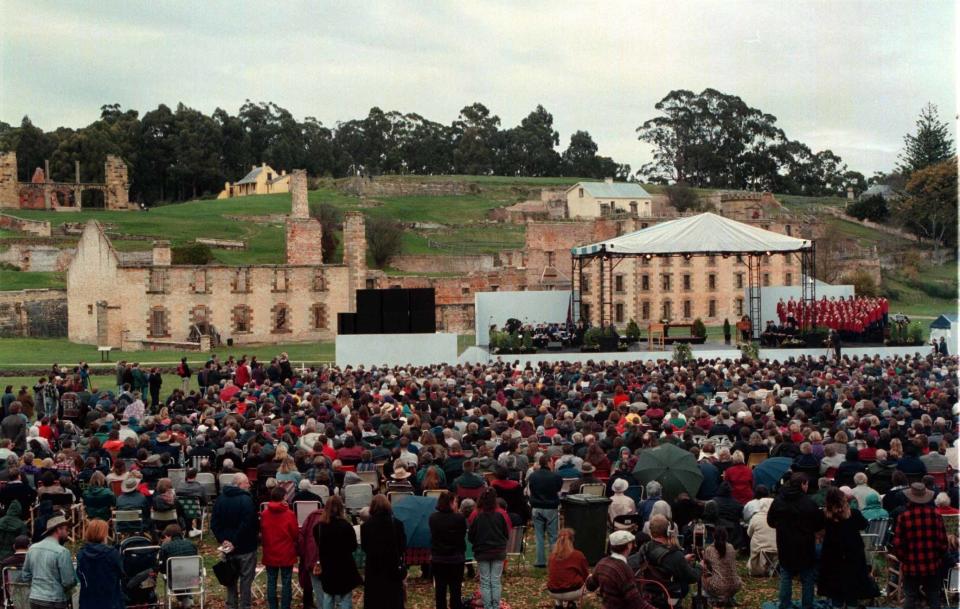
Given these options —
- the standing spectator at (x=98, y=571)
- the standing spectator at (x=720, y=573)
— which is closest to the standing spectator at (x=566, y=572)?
the standing spectator at (x=720, y=573)

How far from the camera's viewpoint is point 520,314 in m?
40.2

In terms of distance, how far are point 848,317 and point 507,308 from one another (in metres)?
12.1

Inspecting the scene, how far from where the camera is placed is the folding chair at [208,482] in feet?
38.8

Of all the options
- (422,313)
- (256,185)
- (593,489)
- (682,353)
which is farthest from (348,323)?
(256,185)

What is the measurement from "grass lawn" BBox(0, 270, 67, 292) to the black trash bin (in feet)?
153

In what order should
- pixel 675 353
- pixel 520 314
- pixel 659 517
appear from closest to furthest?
pixel 659 517
pixel 675 353
pixel 520 314

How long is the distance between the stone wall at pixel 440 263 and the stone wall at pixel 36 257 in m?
20.0

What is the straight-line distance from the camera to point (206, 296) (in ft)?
155

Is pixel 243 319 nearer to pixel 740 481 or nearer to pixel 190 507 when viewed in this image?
pixel 190 507

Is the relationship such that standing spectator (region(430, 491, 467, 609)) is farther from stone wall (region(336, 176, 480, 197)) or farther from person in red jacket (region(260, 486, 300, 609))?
stone wall (region(336, 176, 480, 197))

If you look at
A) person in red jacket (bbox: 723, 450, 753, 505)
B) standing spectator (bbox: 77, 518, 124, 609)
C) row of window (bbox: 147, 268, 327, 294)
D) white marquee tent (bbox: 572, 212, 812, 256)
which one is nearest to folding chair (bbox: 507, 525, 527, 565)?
person in red jacket (bbox: 723, 450, 753, 505)

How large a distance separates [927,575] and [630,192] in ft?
277

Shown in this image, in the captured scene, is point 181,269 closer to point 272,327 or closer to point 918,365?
point 272,327

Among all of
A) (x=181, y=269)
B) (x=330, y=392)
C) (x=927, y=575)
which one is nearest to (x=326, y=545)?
(x=927, y=575)
